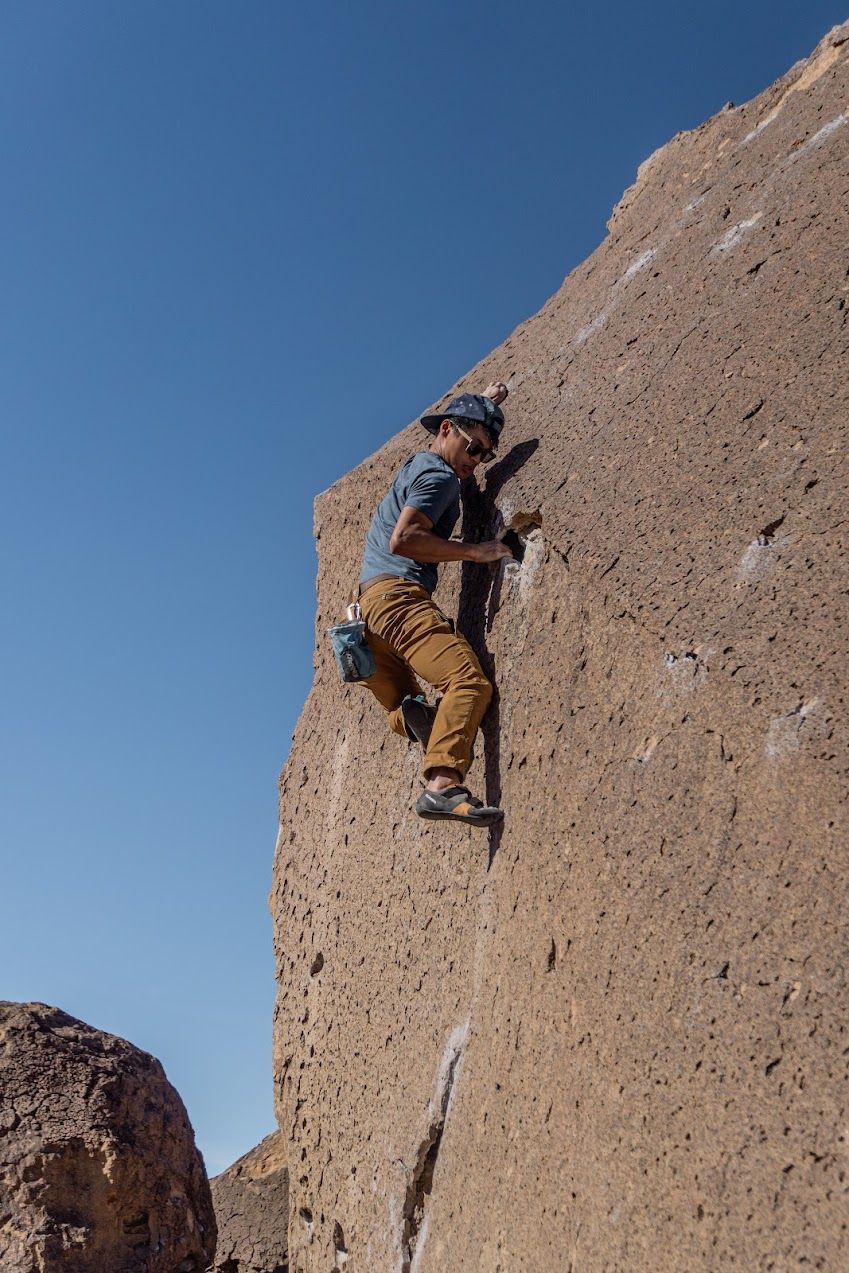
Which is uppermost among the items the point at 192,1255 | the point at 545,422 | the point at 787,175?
the point at 787,175

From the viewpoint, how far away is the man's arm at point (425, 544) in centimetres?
494

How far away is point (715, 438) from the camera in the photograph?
427cm

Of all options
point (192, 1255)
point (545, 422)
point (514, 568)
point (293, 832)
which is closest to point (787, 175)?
point (545, 422)

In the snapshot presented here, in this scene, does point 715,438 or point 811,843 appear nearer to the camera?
point 811,843

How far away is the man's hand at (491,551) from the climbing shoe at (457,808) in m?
0.90

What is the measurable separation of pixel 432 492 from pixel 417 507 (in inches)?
3.7

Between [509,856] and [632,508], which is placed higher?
[632,508]

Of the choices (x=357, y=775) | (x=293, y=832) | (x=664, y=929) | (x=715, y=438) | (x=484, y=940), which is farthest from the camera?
(x=293, y=832)

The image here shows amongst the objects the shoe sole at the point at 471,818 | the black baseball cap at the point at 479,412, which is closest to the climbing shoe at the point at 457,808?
the shoe sole at the point at 471,818

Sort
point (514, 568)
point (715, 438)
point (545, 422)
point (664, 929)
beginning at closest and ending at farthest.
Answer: point (664, 929) → point (715, 438) → point (514, 568) → point (545, 422)

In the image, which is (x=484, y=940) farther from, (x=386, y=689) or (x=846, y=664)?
(x=846, y=664)

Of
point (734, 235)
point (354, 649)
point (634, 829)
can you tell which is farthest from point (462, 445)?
point (634, 829)

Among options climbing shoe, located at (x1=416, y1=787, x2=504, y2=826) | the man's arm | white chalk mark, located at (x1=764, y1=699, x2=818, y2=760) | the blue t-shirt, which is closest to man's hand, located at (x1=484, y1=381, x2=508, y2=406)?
the blue t-shirt

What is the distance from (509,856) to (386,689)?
1100mm
